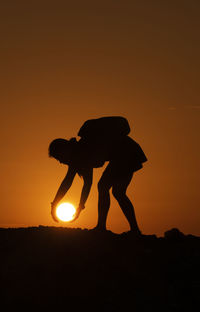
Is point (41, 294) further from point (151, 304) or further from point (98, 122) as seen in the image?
point (98, 122)

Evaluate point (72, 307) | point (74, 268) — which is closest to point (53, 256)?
point (74, 268)

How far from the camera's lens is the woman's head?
31.9 ft

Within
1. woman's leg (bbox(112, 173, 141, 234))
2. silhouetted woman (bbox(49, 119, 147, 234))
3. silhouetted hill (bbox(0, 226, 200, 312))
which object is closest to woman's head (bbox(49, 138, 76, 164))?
silhouetted woman (bbox(49, 119, 147, 234))

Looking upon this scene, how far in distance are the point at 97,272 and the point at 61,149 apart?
234 centimetres

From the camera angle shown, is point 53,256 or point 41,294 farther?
point 53,256

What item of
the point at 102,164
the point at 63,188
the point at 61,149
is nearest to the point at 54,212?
the point at 63,188

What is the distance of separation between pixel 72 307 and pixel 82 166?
2.94 m

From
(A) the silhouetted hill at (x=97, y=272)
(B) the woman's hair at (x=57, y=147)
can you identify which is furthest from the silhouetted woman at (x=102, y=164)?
(A) the silhouetted hill at (x=97, y=272)

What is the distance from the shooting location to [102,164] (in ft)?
34.2

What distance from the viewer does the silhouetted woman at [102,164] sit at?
1003cm

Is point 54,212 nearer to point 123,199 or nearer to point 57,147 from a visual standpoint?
Result: point 57,147

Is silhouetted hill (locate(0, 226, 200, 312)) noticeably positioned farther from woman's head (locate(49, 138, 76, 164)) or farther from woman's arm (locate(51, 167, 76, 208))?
woman's head (locate(49, 138, 76, 164))

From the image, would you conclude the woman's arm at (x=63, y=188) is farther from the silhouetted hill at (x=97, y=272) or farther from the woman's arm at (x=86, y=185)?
the silhouetted hill at (x=97, y=272)

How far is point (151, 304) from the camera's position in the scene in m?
8.26
